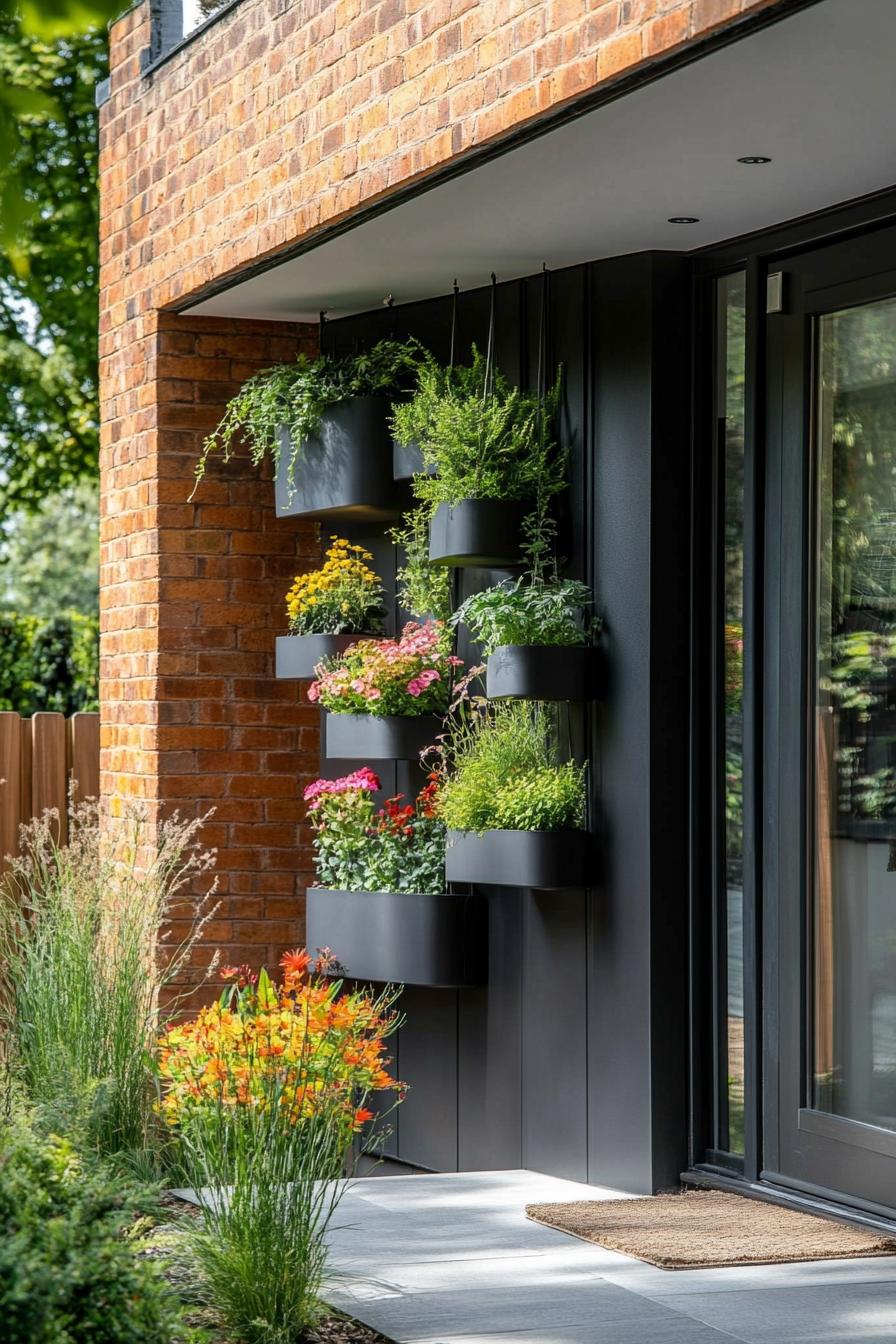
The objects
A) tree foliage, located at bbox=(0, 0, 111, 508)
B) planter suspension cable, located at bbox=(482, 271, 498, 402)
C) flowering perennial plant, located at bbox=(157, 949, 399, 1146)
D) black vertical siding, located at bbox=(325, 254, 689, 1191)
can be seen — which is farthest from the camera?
tree foliage, located at bbox=(0, 0, 111, 508)

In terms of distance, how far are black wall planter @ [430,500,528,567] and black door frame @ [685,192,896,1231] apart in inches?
22.8

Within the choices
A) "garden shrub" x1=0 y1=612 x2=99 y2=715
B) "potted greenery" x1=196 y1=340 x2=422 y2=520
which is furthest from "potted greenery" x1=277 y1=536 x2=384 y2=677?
"garden shrub" x1=0 y1=612 x2=99 y2=715

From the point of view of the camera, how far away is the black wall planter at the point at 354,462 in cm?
623

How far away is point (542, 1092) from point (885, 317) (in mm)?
2596

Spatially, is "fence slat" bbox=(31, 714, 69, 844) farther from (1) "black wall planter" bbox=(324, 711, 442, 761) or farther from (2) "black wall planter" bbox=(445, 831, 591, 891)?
(2) "black wall planter" bbox=(445, 831, 591, 891)

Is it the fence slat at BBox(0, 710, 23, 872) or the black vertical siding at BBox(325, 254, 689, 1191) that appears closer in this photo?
the black vertical siding at BBox(325, 254, 689, 1191)

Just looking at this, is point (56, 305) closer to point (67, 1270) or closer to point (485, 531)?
point (485, 531)

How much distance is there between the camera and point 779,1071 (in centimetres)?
501

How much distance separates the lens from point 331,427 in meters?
6.32

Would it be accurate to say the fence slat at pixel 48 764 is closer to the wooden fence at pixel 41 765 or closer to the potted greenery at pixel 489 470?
the wooden fence at pixel 41 765

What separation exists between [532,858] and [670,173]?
2002 millimetres

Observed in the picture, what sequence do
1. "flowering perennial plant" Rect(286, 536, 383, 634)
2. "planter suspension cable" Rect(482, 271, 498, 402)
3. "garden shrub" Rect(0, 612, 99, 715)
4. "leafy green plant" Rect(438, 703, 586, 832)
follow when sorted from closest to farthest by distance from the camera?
"leafy green plant" Rect(438, 703, 586, 832), "planter suspension cable" Rect(482, 271, 498, 402), "flowering perennial plant" Rect(286, 536, 383, 634), "garden shrub" Rect(0, 612, 99, 715)

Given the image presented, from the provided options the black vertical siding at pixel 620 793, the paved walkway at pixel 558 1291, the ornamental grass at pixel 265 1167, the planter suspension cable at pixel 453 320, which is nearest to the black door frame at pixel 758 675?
the black vertical siding at pixel 620 793

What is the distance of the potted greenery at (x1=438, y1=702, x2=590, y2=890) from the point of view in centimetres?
536
